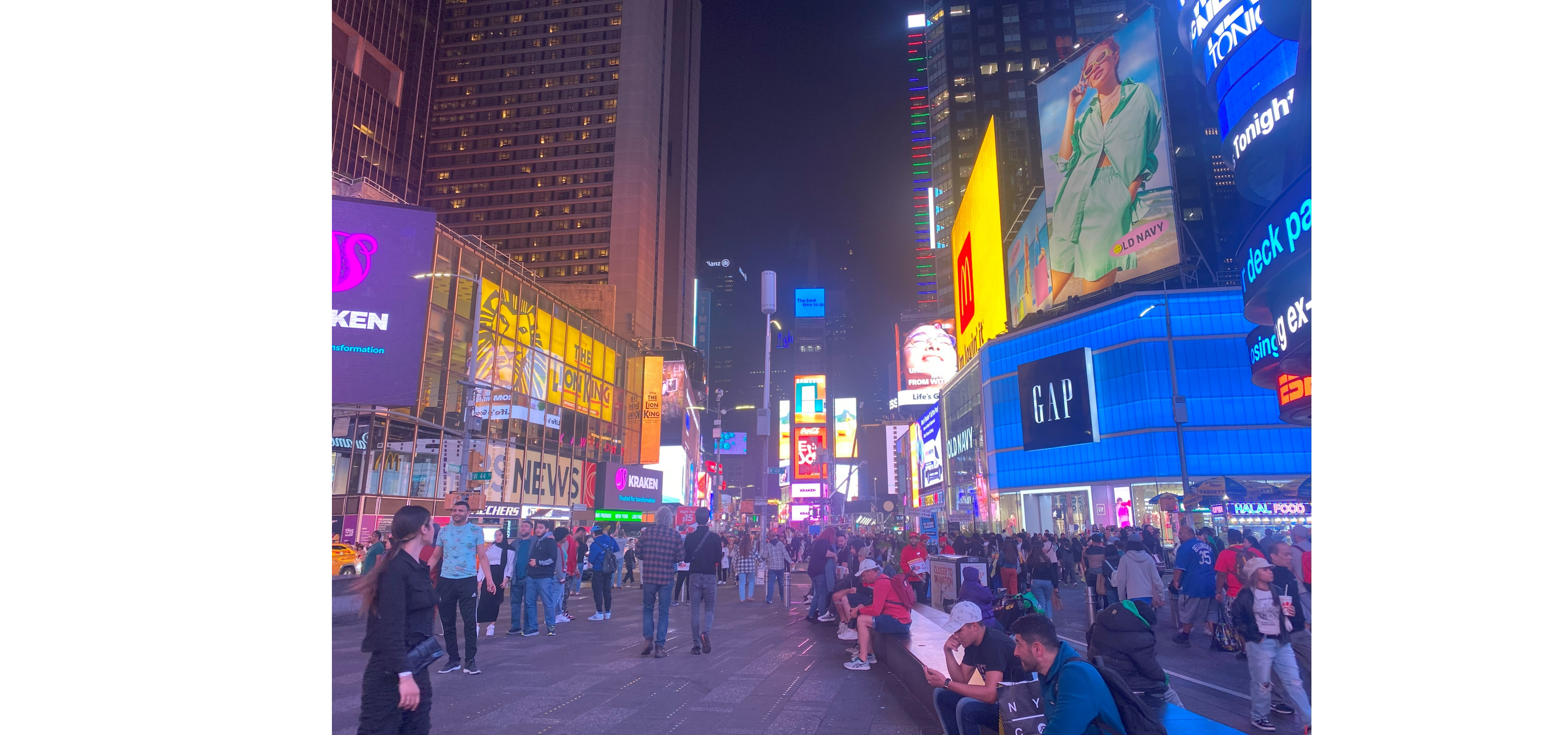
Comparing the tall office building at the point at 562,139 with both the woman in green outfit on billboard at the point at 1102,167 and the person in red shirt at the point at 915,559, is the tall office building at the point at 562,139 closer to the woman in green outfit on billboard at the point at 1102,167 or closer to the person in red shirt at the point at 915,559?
the woman in green outfit on billboard at the point at 1102,167

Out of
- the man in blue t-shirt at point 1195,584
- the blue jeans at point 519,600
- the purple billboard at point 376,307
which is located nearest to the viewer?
the man in blue t-shirt at point 1195,584

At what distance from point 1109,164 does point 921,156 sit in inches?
5825

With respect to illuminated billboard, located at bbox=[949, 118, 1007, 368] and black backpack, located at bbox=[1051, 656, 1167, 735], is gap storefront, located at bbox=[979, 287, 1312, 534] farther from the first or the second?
black backpack, located at bbox=[1051, 656, 1167, 735]

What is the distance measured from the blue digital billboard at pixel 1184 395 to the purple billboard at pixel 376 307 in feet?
129

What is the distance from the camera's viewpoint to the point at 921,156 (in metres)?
183

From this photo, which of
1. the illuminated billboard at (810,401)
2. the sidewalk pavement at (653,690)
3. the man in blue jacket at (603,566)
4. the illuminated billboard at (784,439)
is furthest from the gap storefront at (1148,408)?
the illuminated billboard at (784,439)

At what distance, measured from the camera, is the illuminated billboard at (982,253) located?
154 ft
